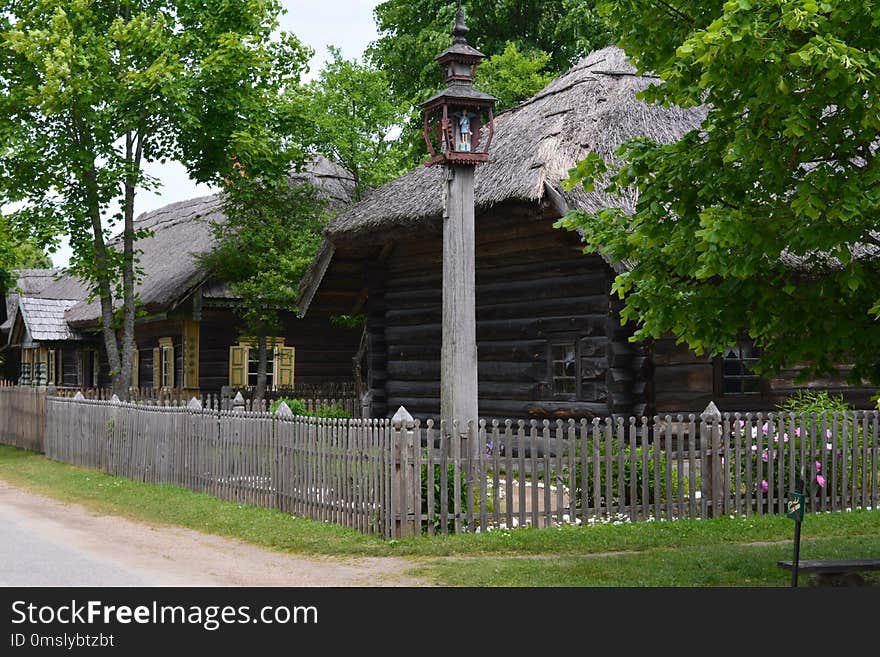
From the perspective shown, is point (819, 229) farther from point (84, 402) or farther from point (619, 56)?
point (84, 402)

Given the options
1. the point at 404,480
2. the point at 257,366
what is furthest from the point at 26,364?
the point at 404,480

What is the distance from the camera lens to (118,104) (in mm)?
24625

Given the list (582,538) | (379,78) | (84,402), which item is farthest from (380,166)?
(582,538)

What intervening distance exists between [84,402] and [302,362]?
38.4 feet

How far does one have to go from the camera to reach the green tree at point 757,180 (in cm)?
753

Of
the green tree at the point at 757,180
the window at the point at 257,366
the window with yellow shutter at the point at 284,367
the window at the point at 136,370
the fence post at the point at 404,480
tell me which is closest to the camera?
the green tree at the point at 757,180

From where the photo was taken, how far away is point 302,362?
32594 mm

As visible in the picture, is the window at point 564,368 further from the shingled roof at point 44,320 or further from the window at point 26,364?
the window at point 26,364

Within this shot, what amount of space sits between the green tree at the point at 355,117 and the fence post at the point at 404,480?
18028 mm

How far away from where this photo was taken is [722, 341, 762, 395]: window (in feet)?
62.4

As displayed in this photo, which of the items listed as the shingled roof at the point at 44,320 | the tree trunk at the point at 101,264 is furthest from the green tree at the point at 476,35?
the shingled roof at the point at 44,320

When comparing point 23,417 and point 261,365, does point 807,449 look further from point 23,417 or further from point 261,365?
point 23,417

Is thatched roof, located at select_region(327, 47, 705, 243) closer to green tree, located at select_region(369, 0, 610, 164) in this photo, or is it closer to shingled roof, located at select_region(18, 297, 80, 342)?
green tree, located at select_region(369, 0, 610, 164)

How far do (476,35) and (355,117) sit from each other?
332 inches
